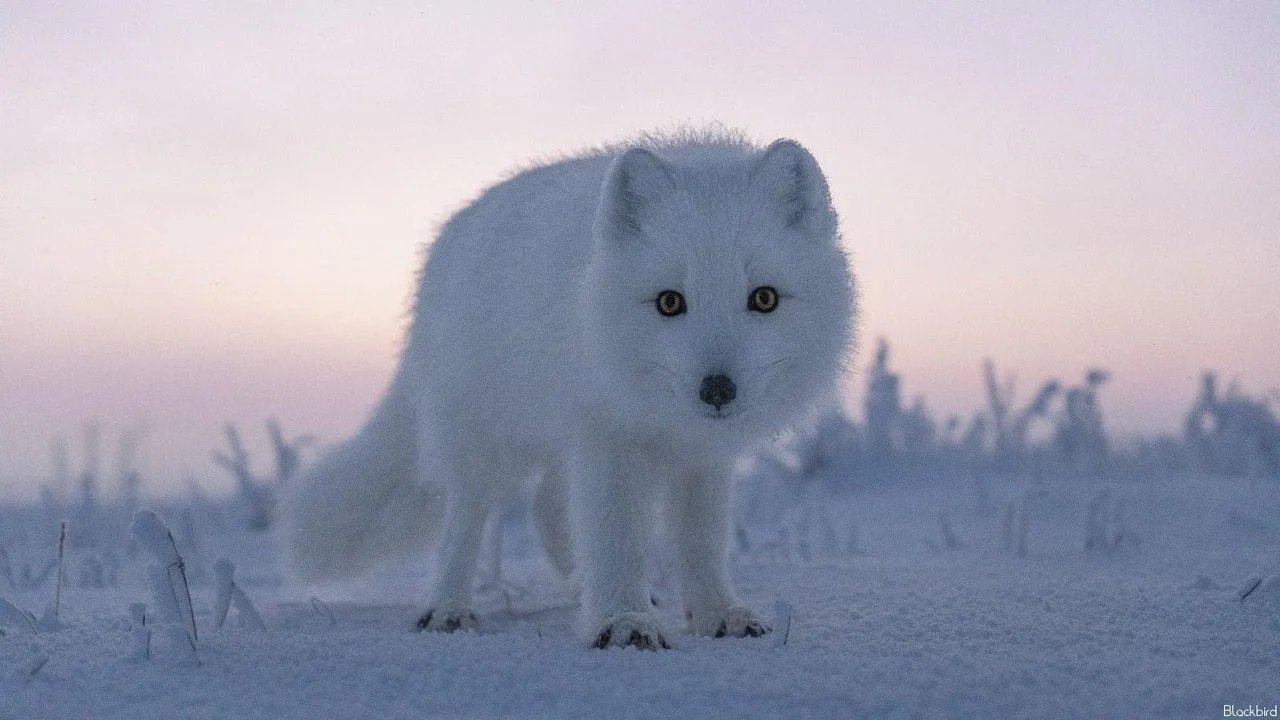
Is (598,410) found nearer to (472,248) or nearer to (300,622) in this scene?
(472,248)

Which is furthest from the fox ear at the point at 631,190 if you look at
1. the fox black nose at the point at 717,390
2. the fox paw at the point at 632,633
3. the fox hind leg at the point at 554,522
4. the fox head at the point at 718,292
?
the fox hind leg at the point at 554,522

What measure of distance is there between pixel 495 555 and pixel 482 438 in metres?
0.89

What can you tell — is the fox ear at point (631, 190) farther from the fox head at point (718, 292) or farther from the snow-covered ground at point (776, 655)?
the snow-covered ground at point (776, 655)

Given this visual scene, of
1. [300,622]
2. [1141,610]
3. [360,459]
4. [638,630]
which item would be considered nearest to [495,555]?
[360,459]

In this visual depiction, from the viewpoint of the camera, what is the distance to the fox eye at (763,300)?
2.68m

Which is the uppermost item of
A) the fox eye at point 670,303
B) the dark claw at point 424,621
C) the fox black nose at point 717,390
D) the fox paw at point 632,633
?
the fox eye at point 670,303

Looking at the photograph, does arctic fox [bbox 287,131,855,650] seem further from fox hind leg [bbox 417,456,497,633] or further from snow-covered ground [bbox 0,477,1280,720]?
Result: snow-covered ground [bbox 0,477,1280,720]

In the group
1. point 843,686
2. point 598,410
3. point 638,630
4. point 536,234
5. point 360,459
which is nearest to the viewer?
point 843,686

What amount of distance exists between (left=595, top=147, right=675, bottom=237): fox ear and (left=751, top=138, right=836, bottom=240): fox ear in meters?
0.26

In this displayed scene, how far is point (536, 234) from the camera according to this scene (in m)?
3.34

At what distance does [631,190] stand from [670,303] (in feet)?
1.28

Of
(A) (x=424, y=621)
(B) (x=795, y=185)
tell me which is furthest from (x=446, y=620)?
(B) (x=795, y=185)

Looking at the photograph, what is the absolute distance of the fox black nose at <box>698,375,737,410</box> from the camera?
2467 millimetres

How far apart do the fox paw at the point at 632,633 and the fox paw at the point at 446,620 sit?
78 cm
